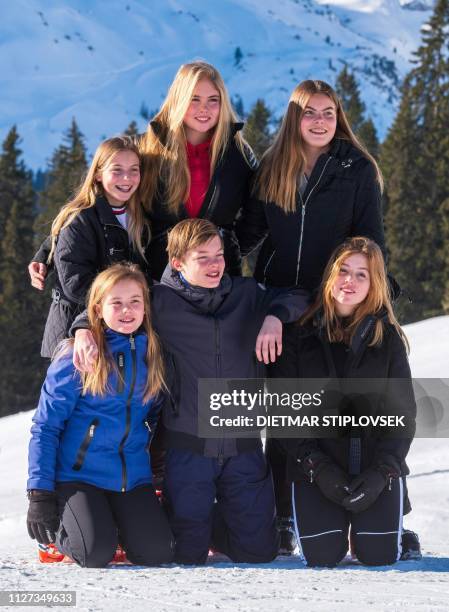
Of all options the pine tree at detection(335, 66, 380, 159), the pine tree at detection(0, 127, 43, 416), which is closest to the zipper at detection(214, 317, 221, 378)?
the pine tree at detection(0, 127, 43, 416)

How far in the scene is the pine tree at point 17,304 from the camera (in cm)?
3127

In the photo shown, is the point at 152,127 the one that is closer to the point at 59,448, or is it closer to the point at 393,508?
the point at 59,448

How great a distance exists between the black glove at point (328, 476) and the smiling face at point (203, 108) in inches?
68.9

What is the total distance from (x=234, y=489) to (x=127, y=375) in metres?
0.76

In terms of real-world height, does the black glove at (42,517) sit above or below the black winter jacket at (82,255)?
below

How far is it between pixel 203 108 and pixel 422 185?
29.8m

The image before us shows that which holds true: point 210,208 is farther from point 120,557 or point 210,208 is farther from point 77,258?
point 120,557

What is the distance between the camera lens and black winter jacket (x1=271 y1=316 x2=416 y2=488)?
409cm

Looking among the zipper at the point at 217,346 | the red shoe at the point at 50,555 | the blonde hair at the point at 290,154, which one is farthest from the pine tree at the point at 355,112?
the red shoe at the point at 50,555

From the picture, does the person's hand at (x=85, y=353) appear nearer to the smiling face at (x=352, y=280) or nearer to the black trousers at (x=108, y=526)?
the black trousers at (x=108, y=526)

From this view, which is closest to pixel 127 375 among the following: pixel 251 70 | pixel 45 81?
pixel 45 81

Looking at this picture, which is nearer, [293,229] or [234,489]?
[234,489]

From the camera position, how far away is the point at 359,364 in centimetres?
418

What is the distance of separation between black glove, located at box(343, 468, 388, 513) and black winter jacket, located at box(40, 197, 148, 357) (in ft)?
5.12
